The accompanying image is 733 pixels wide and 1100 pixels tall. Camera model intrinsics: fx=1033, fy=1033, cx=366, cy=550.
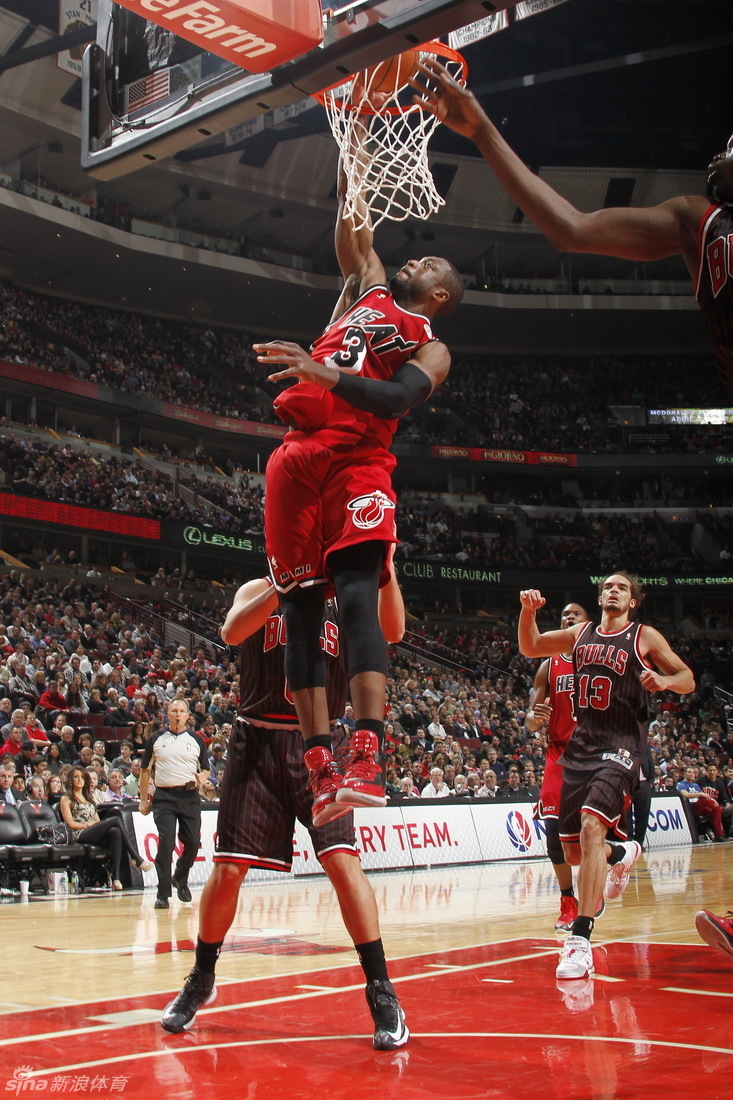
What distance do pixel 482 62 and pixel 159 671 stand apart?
25.0m

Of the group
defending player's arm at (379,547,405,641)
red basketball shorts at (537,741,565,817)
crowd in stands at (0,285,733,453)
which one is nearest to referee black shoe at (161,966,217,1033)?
defending player's arm at (379,547,405,641)

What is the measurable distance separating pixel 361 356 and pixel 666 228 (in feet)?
4.58

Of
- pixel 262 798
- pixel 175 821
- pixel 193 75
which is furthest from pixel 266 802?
pixel 175 821

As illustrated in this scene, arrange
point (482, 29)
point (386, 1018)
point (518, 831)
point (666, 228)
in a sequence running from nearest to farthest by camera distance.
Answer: point (666, 228)
point (386, 1018)
point (482, 29)
point (518, 831)

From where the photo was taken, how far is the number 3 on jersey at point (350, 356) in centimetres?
404

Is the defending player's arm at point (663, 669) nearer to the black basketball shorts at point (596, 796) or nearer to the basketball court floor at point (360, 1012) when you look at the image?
the black basketball shorts at point (596, 796)

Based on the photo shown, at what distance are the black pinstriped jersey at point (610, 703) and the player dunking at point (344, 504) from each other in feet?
9.48

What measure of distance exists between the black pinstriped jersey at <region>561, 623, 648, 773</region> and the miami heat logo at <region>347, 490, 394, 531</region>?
121 inches

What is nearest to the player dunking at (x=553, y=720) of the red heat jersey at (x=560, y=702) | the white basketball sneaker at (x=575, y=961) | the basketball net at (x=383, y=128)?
the red heat jersey at (x=560, y=702)

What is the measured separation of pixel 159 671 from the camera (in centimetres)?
2117

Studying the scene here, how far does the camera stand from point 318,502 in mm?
3904

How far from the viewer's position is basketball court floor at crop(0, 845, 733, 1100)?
10.8ft

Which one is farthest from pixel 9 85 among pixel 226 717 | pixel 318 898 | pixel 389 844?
pixel 318 898

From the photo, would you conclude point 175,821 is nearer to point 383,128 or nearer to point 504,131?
point 383,128
